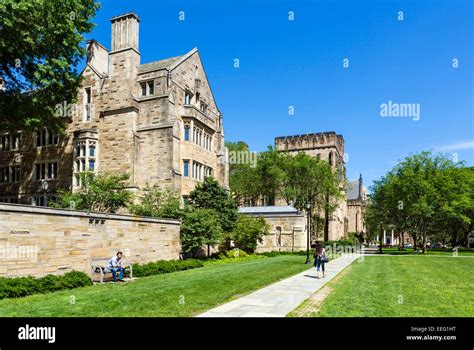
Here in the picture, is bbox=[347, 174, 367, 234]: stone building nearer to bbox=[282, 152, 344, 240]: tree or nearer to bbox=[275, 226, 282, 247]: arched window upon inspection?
bbox=[282, 152, 344, 240]: tree

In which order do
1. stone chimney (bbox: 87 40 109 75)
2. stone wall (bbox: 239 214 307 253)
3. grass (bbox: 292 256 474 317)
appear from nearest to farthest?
grass (bbox: 292 256 474 317) → stone chimney (bbox: 87 40 109 75) → stone wall (bbox: 239 214 307 253)

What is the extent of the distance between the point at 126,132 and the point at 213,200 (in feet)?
32.0

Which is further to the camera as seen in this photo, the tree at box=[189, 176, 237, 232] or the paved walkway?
the tree at box=[189, 176, 237, 232]

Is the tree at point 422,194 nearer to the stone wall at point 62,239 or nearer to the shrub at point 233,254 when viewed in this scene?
the shrub at point 233,254

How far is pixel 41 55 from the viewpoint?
23.0 m

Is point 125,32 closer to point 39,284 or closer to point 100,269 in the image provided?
point 100,269

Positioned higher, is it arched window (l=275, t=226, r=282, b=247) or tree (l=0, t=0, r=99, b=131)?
tree (l=0, t=0, r=99, b=131)

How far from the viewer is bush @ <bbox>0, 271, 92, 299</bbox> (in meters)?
11.2

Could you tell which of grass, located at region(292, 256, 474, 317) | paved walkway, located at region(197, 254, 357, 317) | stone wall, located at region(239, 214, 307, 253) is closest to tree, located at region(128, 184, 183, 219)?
paved walkway, located at region(197, 254, 357, 317)

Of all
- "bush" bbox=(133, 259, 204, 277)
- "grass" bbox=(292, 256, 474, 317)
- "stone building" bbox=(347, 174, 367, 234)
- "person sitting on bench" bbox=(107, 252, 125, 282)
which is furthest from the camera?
"stone building" bbox=(347, 174, 367, 234)

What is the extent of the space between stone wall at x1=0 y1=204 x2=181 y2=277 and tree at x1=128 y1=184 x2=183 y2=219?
5.61 meters

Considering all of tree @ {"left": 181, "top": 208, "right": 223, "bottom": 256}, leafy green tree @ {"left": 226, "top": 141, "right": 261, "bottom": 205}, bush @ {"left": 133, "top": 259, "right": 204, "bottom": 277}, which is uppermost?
leafy green tree @ {"left": 226, "top": 141, "right": 261, "bottom": 205}
